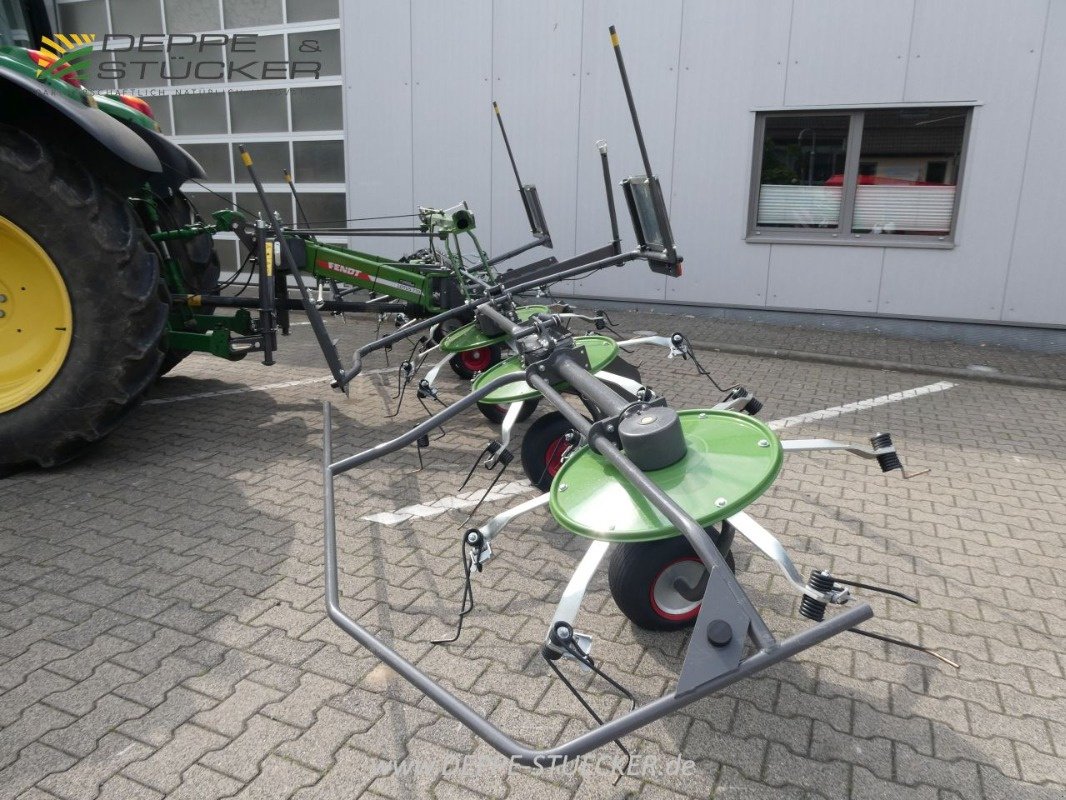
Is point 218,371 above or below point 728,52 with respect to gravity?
below

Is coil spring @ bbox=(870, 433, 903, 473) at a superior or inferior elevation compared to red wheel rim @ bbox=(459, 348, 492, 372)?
superior

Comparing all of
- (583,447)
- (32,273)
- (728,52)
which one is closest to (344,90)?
(728,52)

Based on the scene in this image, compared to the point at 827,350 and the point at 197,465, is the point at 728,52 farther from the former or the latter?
the point at 197,465

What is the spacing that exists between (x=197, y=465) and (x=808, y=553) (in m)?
3.11

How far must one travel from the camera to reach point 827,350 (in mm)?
7293

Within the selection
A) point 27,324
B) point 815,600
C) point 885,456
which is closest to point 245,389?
point 27,324

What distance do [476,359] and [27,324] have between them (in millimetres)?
2920

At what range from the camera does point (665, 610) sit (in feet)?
8.45

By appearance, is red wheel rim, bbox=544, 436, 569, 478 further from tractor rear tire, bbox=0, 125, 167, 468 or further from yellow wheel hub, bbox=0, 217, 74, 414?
yellow wheel hub, bbox=0, 217, 74, 414

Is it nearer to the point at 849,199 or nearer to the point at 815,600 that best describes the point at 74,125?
the point at 815,600

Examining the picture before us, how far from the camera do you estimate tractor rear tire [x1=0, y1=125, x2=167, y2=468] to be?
3631mm

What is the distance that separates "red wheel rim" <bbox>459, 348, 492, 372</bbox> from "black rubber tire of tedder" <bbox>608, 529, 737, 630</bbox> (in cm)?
347

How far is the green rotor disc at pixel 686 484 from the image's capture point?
2.10 m

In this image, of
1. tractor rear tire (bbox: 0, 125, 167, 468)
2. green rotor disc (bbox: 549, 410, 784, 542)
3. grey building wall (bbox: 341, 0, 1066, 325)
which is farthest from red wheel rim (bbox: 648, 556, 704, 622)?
grey building wall (bbox: 341, 0, 1066, 325)
